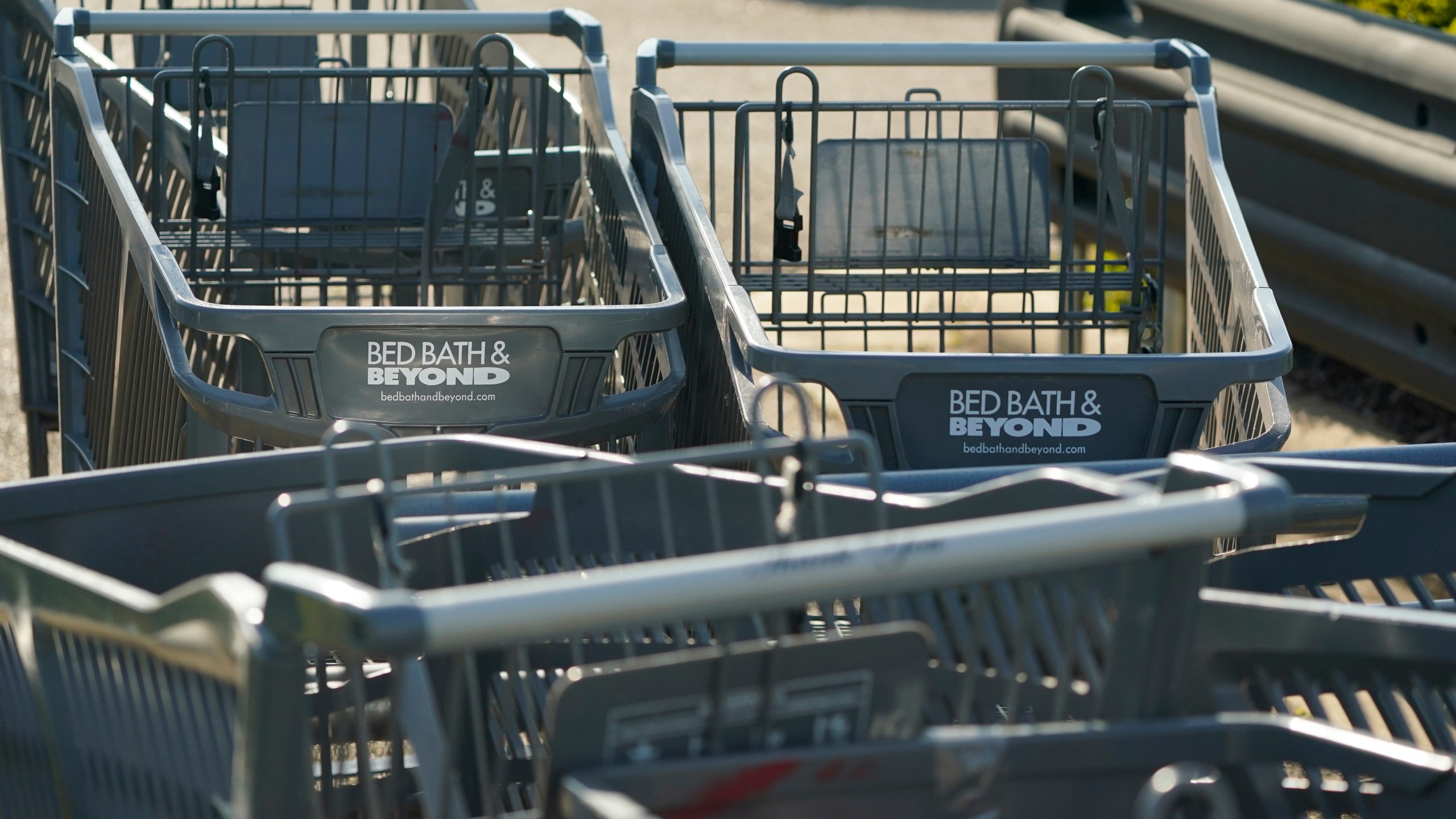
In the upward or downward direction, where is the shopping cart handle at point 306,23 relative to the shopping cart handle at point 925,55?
upward

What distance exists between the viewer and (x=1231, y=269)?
146 inches

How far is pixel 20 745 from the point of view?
2117mm

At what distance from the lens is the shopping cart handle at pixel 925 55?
408 cm

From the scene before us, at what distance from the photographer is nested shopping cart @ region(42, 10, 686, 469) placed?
3.26 m

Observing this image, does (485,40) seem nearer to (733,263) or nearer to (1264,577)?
(733,263)

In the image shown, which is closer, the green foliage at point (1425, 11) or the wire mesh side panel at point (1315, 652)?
the wire mesh side panel at point (1315, 652)

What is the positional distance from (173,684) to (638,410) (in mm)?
1718

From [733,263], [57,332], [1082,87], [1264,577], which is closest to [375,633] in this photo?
[1264,577]

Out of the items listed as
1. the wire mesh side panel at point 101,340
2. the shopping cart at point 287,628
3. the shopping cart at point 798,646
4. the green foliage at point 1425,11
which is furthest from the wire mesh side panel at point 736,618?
the green foliage at point 1425,11

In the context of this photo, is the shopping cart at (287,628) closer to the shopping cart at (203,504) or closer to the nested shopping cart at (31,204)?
the shopping cart at (203,504)

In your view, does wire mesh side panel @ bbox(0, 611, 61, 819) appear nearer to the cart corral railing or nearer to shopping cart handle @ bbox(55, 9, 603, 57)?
shopping cart handle @ bbox(55, 9, 603, 57)

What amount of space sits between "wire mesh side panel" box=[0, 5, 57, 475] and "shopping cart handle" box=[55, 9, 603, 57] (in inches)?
32.0

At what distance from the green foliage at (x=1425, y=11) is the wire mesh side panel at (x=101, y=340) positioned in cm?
438

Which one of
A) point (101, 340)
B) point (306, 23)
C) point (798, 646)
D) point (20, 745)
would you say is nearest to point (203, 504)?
point (20, 745)
